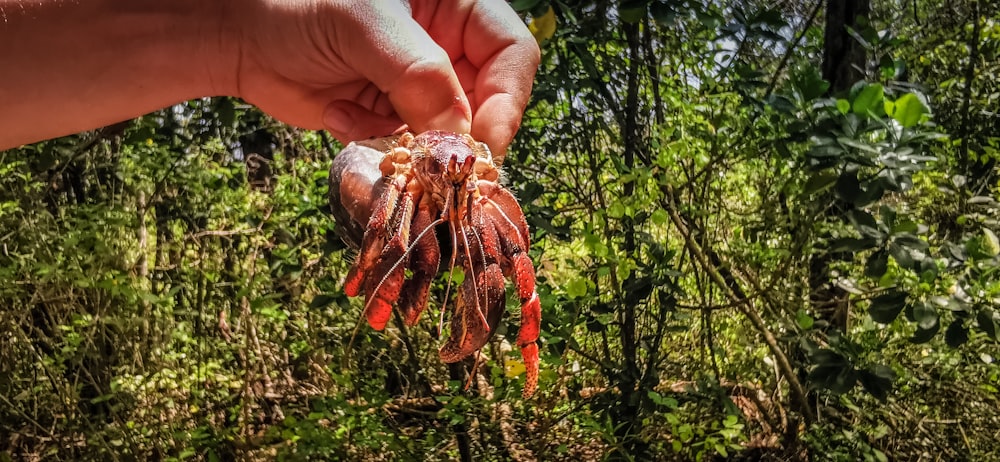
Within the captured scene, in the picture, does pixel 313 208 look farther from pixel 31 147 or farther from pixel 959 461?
pixel 959 461

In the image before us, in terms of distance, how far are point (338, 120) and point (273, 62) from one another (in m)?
0.20

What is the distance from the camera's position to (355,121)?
161cm

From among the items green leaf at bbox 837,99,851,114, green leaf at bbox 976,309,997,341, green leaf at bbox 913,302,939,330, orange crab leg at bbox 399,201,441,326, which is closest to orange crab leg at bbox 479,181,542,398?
orange crab leg at bbox 399,201,441,326

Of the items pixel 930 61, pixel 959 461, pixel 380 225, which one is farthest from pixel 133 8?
pixel 930 61

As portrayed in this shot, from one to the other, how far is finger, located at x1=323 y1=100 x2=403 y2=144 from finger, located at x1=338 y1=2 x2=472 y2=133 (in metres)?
0.23

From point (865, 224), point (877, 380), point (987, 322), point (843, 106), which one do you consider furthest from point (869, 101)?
point (877, 380)

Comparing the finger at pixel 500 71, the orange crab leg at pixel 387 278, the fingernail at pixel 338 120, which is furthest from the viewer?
the fingernail at pixel 338 120

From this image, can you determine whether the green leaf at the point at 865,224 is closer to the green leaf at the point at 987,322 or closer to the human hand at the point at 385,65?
the green leaf at the point at 987,322

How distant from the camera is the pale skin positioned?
49.4 inches

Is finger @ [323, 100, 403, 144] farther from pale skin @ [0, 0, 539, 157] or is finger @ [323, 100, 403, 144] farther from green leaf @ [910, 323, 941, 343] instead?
green leaf @ [910, 323, 941, 343]

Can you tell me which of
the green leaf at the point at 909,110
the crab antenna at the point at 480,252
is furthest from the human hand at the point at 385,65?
the green leaf at the point at 909,110

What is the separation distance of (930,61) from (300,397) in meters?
3.76

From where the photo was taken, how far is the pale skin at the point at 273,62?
49.4 inches

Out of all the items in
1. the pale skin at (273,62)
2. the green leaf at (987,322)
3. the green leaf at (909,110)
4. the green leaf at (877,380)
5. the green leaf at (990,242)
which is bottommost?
the green leaf at (877,380)
